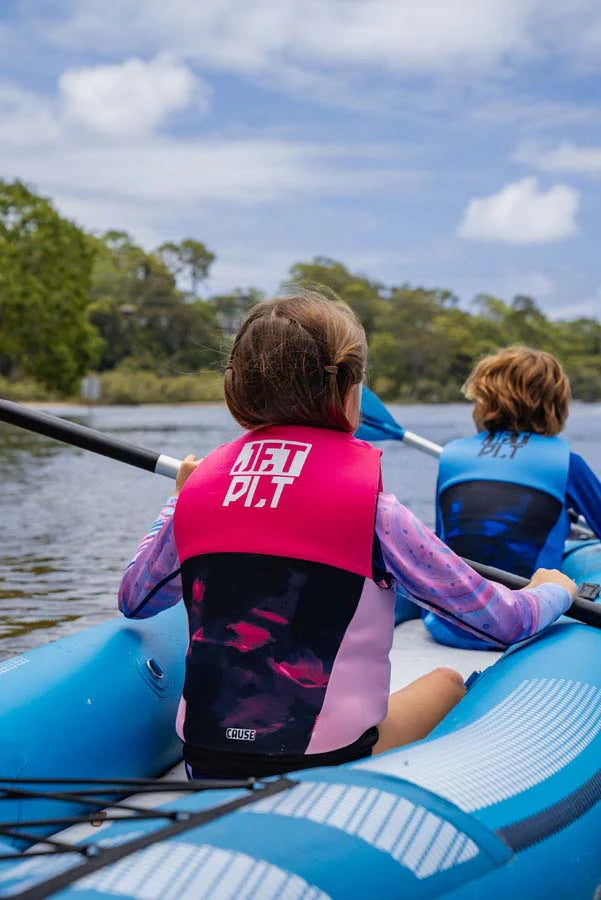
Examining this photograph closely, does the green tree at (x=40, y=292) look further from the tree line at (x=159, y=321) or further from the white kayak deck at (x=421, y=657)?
the white kayak deck at (x=421, y=657)

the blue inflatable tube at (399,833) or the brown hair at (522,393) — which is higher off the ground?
the brown hair at (522,393)

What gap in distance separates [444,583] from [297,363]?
1.42 feet

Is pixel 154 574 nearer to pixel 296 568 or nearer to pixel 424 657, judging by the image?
pixel 296 568

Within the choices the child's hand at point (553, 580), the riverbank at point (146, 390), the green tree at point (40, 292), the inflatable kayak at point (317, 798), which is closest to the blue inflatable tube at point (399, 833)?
the inflatable kayak at point (317, 798)

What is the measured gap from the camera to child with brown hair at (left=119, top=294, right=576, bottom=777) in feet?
5.88

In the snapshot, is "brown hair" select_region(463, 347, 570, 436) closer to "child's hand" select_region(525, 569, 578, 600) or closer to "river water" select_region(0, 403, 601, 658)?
"child's hand" select_region(525, 569, 578, 600)

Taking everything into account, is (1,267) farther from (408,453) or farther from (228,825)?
(228,825)

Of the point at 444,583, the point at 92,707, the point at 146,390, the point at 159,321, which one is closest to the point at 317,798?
the point at 444,583

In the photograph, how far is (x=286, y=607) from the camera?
1.78m

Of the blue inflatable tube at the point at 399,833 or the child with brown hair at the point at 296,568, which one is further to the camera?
the child with brown hair at the point at 296,568

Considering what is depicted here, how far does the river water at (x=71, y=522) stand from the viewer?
572 centimetres

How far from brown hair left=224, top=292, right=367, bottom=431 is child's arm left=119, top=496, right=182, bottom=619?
270 millimetres

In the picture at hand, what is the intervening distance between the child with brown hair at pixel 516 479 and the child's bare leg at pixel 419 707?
1.13 metres

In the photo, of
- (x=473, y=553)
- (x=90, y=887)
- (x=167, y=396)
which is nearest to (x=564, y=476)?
(x=473, y=553)
